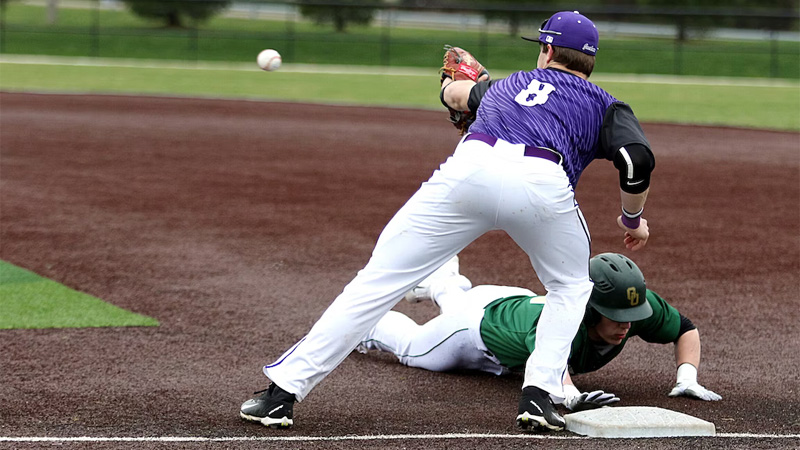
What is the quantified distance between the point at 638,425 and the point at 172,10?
137ft

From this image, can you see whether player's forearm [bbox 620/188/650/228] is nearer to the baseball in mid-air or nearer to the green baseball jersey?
the green baseball jersey

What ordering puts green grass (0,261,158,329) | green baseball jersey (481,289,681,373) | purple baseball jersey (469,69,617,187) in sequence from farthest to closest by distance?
green grass (0,261,158,329), green baseball jersey (481,289,681,373), purple baseball jersey (469,69,617,187)

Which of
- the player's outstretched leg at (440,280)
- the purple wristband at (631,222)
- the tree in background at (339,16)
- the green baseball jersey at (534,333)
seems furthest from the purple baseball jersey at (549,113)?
the tree in background at (339,16)

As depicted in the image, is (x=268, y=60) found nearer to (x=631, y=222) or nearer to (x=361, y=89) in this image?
(x=631, y=222)

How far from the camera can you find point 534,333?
4906mm

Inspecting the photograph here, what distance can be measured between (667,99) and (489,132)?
20.2 meters

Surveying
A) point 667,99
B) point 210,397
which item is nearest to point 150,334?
point 210,397

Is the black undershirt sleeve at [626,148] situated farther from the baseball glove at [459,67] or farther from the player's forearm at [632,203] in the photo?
the baseball glove at [459,67]

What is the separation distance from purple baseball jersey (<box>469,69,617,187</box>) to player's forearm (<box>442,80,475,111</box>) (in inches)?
9.3

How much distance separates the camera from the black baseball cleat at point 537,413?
433 centimetres

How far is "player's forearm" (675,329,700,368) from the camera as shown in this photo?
511cm

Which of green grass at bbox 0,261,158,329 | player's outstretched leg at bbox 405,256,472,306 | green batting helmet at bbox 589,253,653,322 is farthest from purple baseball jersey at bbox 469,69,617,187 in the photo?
green grass at bbox 0,261,158,329

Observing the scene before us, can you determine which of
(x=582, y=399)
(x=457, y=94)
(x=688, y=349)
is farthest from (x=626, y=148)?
(x=688, y=349)

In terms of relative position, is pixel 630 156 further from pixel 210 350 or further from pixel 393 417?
pixel 210 350
